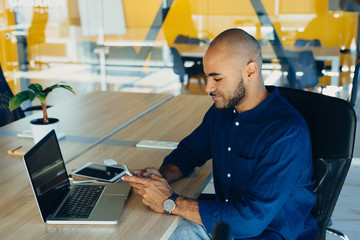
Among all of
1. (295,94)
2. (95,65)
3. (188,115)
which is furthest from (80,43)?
(295,94)

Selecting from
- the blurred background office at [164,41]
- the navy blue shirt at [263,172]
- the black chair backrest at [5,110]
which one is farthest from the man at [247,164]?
the blurred background office at [164,41]

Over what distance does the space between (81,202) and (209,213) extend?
464 millimetres

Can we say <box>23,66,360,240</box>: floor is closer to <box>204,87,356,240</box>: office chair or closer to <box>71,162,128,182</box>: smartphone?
<box>204,87,356,240</box>: office chair

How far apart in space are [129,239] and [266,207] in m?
0.48

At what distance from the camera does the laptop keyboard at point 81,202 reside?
1669mm

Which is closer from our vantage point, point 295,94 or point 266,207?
point 266,207

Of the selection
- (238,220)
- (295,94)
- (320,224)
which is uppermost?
(295,94)

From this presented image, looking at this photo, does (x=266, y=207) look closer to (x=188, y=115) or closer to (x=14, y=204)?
(x=14, y=204)

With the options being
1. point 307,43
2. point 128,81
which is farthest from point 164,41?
point 307,43

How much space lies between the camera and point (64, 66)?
567 centimetres

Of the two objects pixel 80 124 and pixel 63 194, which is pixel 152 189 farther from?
pixel 80 124

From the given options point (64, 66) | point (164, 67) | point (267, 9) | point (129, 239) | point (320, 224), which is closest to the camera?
point (129, 239)

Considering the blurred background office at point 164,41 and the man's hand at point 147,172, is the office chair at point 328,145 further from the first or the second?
the blurred background office at point 164,41

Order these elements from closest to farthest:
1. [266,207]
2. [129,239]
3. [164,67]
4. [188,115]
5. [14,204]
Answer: [129,239] → [266,207] → [14,204] → [188,115] → [164,67]
